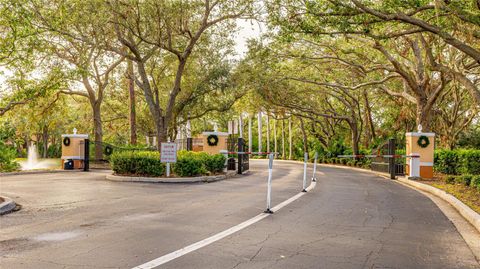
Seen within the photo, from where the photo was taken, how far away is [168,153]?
1756 centimetres

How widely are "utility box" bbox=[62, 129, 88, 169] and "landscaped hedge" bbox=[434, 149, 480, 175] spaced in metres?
20.7

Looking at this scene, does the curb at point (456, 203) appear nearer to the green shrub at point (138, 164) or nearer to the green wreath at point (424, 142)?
the green wreath at point (424, 142)

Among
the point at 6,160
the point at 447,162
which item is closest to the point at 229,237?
the point at 6,160

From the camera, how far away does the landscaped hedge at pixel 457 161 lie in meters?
21.0

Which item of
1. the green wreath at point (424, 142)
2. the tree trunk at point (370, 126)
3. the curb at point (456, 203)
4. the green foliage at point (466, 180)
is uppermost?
the tree trunk at point (370, 126)

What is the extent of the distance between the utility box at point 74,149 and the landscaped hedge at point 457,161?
20730mm

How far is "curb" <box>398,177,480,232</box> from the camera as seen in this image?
8.77 meters

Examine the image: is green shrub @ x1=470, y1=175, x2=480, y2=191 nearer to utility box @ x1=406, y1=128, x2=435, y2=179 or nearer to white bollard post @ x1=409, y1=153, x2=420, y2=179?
white bollard post @ x1=409, y1=153, x2=420, y2=179

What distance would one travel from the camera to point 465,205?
1071 centimetres

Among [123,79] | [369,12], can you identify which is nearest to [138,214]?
[369,12]

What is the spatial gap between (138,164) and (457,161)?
54.5 ft

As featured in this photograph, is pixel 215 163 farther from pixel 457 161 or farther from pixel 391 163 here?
pixel 457 161

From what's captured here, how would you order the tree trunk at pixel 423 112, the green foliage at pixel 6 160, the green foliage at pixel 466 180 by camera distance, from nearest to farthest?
1. the green foliage at pixel 466 180
2. the green foliage at pixel 6 160
3. the tree trunk at pixel 423 112

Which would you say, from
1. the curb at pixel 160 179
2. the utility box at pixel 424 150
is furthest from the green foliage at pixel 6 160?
the utility box at pixel 424 150
